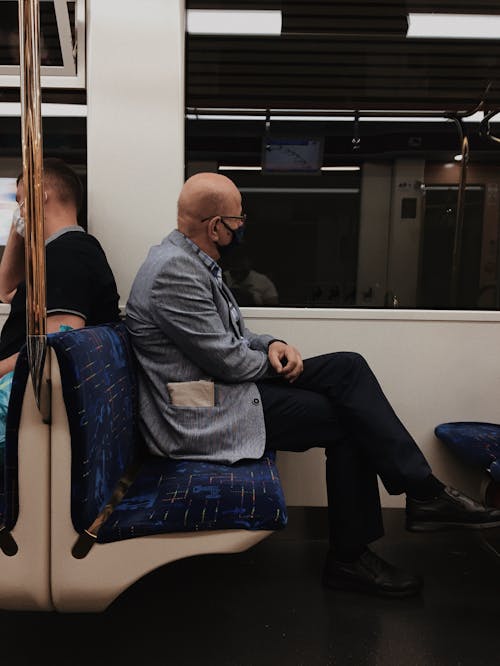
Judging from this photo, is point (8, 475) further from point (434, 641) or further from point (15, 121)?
point (15, 121)

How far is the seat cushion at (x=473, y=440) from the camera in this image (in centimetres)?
234

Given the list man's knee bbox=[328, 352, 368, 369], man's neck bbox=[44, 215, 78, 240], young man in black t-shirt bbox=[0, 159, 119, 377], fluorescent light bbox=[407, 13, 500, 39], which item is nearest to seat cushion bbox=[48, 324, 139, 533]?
young man in black t-shirt bbox=[0, 159, 119, 377]

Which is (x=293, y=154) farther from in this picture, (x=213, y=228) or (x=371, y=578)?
(x=371, y=578)

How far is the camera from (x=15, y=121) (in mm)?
2631

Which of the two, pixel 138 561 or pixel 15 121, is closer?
pixel 138 561

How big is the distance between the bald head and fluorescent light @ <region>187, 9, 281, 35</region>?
91 centimetres

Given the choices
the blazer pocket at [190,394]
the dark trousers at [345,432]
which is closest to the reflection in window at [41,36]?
the blazer pocket at [190,394]

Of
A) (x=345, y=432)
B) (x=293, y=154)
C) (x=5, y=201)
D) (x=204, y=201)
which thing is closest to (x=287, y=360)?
(x=345, y=432)

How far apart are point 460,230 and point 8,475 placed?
82.6 inches

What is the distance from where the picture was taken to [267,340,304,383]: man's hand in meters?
2.11

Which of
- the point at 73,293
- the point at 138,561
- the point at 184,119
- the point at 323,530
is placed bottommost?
the point at 323,530

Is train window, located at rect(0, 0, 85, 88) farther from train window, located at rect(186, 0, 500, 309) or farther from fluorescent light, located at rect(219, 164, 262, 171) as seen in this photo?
fluorescent light, located at rect(219, 164, 262, 171)

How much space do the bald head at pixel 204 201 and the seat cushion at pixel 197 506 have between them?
0.89 metres

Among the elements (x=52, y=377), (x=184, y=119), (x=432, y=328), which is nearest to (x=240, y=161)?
Result: (x=184, y=119)
